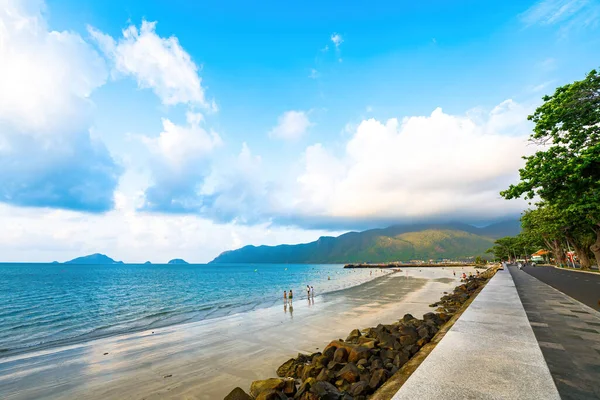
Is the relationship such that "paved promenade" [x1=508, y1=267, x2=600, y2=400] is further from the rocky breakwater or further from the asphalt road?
the rocky breakwater

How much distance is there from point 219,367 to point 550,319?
1356cm

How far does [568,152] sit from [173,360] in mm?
21819

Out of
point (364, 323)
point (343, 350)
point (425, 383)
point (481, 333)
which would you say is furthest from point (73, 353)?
point (481, 333)

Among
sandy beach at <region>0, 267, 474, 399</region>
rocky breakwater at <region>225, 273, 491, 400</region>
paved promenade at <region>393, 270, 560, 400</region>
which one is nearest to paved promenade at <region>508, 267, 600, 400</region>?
paved promenade at <region>393, 270, 560, 400</region>

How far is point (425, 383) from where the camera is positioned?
5.05m

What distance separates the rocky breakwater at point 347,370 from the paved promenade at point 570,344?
11.2 ft

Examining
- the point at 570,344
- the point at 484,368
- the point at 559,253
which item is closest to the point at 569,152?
the point at 570,344

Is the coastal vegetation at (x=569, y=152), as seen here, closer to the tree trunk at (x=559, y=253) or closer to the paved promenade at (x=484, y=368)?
the paved promenade at (x=484, y=368)

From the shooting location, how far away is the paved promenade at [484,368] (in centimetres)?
467

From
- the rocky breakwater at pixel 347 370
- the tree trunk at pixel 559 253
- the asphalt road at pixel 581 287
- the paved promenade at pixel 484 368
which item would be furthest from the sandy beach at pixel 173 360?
the tree trunk at pixel 559 253

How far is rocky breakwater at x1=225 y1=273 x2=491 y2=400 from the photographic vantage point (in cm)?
683

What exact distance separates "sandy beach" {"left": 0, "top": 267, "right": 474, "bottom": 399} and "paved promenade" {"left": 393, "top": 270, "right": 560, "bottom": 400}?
7273 millimetres

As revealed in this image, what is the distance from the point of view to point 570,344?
7500mm

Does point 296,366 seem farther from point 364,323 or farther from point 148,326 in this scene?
point 148,326
